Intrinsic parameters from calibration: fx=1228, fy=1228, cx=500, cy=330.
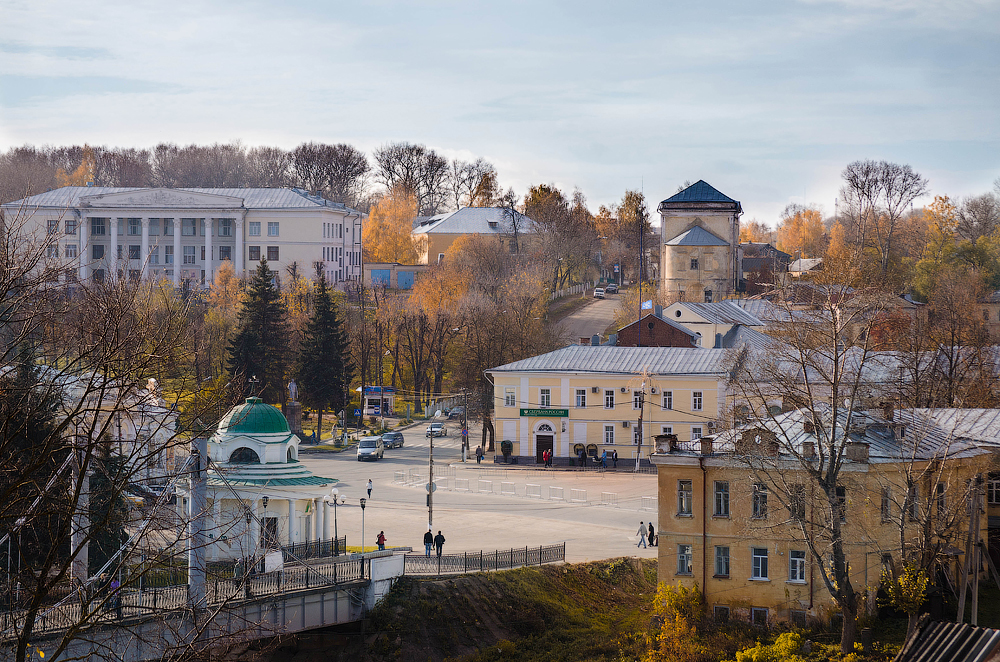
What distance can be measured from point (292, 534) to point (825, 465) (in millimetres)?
14505

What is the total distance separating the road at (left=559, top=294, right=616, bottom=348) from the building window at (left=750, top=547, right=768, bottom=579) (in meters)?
50.2

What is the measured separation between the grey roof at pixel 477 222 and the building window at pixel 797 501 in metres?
84.8

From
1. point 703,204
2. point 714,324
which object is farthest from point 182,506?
point 703,204

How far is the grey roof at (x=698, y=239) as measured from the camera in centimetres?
9012

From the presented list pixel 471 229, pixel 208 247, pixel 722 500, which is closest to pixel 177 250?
pixel 208 247

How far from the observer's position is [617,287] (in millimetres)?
114688

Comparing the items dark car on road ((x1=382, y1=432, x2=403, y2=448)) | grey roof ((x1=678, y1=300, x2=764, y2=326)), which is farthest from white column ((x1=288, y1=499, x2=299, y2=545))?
grey roof ((x1=678, y1=300, x2=764, y2=326))

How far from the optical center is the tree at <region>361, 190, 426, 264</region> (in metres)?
121

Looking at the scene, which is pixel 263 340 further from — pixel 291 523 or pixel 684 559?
pixel 684 559

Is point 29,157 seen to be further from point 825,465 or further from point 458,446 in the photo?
point 825,465

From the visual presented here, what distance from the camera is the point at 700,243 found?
90.1 metres

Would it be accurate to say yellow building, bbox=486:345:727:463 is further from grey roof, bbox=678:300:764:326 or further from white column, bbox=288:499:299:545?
white column, bbox=288:499:299:545

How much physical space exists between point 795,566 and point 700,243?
59516 millimetres

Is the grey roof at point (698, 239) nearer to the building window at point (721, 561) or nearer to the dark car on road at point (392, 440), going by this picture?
the dark car on road at point (392, 440)
